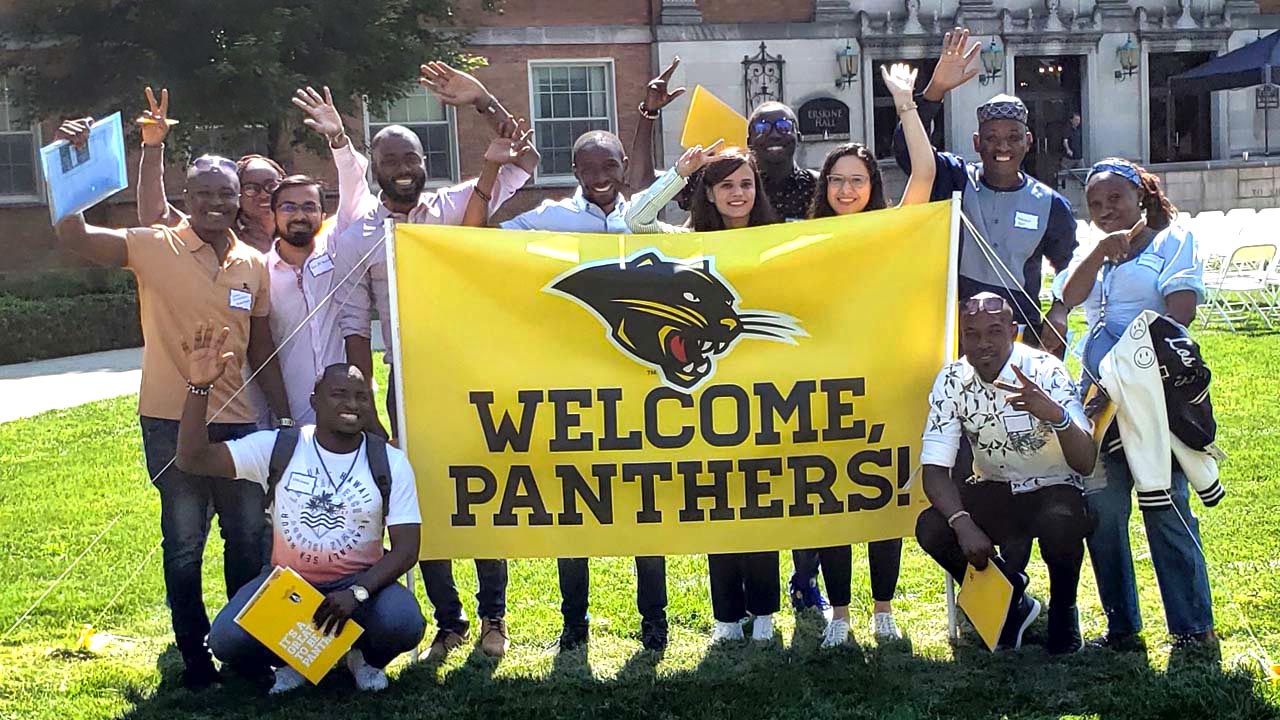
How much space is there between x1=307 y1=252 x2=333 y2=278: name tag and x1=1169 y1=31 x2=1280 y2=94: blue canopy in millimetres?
21854

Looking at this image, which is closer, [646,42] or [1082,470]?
[1082,470]

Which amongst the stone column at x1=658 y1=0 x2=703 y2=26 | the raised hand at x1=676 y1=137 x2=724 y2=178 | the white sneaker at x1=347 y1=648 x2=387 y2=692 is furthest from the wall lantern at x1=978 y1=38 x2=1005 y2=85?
the white sneaker at x1=347 y1=648 x2=387 y2=692

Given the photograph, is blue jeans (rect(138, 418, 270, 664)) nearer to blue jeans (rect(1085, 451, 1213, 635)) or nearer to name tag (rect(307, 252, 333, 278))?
name tag (rect(307, 252, 333, 278))

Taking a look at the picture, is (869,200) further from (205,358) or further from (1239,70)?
(1239,70)

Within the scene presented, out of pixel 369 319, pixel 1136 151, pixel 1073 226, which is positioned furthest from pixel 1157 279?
pixel 1136 151

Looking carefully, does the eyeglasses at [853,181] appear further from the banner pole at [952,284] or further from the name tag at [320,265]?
the name tag at [320,265]

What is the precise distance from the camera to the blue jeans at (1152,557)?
4699 mm

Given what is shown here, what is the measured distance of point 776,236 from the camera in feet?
16.0

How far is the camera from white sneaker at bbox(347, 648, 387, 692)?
4688 mm

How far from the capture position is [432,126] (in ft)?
76.8

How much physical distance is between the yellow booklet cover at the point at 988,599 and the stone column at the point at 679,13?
21027 mm

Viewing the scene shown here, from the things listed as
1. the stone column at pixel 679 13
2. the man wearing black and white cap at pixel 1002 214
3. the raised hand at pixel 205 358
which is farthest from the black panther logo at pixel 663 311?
the stone column at pixel 679 13

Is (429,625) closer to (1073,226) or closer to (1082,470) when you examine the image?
(1082,470)

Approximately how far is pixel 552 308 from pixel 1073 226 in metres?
2.13
